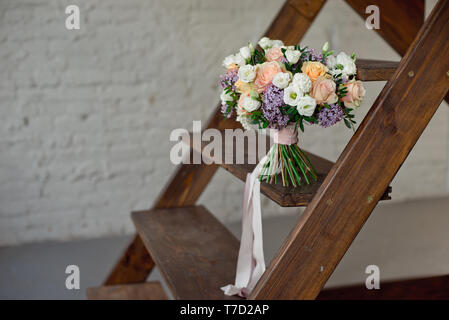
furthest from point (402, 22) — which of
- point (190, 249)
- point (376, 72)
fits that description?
point (190, 249)

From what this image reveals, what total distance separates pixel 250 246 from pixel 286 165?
24cm

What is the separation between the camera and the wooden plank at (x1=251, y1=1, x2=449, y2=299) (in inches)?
39.8

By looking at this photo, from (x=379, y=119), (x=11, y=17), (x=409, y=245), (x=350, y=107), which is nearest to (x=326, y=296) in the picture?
(x=350, y=107)

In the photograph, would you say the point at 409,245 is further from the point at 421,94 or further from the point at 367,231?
the point at 421,94

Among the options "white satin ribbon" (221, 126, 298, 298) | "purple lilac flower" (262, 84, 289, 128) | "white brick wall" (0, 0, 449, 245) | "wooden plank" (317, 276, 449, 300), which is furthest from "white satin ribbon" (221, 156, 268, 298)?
"white brick wall" (0, 0, 449, 245)

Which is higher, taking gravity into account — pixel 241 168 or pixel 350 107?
pixel 350 107

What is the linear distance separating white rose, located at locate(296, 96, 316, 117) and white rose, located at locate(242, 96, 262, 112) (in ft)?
0.36

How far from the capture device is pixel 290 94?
1.17 meters

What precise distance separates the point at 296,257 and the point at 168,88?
2.64m

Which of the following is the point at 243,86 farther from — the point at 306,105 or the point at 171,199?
the point at 171,199

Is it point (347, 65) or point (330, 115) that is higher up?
point (347, 65)

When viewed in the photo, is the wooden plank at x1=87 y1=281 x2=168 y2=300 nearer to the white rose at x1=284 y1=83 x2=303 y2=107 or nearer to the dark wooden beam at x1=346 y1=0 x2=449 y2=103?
the white rose at x1=284 y1=83 x2=303 y2=107

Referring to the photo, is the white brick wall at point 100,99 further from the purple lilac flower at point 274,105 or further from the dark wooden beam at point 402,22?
the purple lilac flower at point 274,105

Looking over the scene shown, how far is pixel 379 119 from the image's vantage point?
3.37 feet
